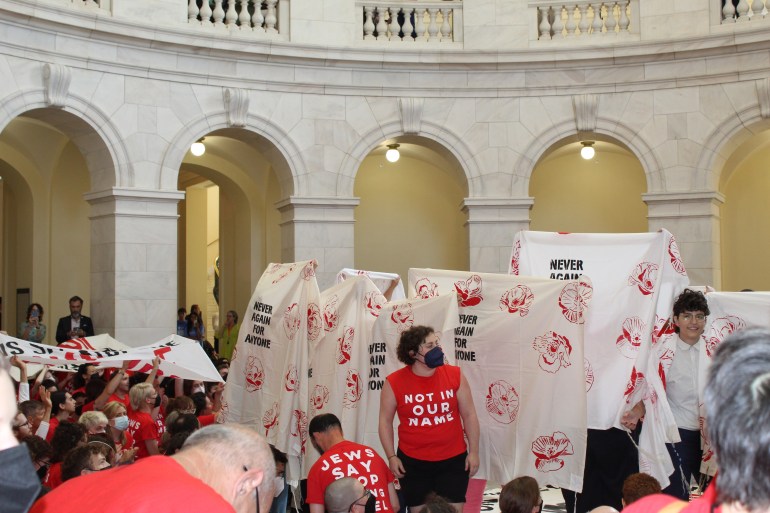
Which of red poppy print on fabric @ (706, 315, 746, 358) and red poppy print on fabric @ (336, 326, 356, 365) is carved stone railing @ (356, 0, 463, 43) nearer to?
red poppy print on fabric @ (336, 326, 356, 365)

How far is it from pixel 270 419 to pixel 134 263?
20.5ft

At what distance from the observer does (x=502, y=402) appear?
7105 mm

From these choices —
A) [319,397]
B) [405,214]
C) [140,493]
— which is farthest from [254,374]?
[405,214]

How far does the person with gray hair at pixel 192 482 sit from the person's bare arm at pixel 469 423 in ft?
11.8

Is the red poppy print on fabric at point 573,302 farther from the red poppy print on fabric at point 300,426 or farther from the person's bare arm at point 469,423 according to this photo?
the red poppy print on fabric at point 300,426

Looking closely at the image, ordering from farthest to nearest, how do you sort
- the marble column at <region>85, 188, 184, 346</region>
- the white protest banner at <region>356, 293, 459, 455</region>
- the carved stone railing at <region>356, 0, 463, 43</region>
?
1. the carved stone railing at <region>356, 0, 463, 43</region>
2. the marble column at <region>85, 188, 184, 346</region>
3. the white protest banner at <region>356, 293, 459, 455</region>

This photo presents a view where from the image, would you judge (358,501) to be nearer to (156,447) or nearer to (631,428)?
(631,428)

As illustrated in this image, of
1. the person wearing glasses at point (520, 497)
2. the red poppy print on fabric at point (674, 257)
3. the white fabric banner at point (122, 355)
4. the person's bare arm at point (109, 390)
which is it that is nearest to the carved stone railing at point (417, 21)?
the white fabric banner at point (122, 355)

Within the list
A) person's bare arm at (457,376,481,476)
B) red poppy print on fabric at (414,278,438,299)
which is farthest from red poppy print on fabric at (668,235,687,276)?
red poppy print on fabric at (414,278,438,299)

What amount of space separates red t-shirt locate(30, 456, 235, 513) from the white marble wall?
11403 millimetres

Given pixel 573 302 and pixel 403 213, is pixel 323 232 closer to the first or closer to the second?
pixel 403 213

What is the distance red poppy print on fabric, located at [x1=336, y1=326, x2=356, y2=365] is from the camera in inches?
317

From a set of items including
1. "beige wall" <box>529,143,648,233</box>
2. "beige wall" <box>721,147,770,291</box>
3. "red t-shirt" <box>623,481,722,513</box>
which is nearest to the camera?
"red t-shirt" <box>623,481,722,513</box>

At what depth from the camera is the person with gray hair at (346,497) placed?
4.98 metres
